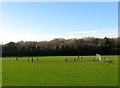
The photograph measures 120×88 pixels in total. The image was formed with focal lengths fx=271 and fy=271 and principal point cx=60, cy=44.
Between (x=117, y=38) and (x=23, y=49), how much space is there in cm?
4307

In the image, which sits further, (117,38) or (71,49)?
(117,38)

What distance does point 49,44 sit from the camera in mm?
140250

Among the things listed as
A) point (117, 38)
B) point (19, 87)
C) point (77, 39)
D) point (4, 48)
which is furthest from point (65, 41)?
point (19, 87)

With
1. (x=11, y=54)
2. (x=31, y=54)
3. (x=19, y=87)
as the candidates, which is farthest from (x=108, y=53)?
(x=19, y=87)

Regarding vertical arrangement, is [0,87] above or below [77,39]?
below

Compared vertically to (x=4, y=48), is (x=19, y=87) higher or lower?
lower

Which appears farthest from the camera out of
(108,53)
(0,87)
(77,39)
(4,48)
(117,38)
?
(77,39)

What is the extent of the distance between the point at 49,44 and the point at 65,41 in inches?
374

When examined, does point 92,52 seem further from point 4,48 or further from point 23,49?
point 4,48

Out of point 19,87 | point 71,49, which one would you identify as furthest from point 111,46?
point 19,87

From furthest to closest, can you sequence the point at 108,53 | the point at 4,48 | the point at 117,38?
the point at 117,38, the point at 4,48, the point at 108,53

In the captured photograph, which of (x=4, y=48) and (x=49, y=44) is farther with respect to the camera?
(x=49, y=44)

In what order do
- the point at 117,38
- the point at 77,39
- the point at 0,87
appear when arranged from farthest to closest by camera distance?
the point at 77,39 → the point at 117,38 → the point at 0,87

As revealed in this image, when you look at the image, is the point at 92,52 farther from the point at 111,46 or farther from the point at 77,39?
the point at 77,39
